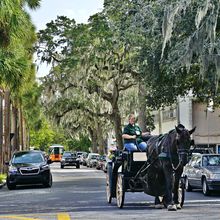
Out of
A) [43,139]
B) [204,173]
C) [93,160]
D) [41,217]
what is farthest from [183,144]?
[43,139]

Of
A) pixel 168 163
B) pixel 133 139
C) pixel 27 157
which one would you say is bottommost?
pixel 27 157

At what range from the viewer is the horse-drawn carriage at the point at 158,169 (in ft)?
45.1

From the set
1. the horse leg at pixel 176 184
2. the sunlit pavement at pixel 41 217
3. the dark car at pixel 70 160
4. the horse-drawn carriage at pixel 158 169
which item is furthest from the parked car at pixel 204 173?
the dark car at pixel 70 160

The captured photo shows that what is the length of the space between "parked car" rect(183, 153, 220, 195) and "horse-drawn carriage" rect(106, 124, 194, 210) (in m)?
6.31

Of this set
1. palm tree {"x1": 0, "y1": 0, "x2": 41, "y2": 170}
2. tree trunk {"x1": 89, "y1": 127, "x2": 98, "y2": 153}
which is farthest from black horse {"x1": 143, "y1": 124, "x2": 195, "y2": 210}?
tree trunk {"x1": 89, "y1": 127, "x2": 98, "y2": 153}

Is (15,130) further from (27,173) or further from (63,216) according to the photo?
(63,216)

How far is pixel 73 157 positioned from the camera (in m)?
63.3

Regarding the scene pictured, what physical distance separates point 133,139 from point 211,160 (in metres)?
8.84

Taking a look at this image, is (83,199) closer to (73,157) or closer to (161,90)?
(161,90)

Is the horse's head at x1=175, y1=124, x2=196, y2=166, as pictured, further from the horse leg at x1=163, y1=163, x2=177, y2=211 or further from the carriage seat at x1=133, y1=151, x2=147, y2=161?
the carriage seat at x1=133, y1=151, x2=147, y2=161

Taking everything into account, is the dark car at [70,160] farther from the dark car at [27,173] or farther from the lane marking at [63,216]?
the lane marking at [63,216]

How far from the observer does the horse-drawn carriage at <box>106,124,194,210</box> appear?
13.8 metres

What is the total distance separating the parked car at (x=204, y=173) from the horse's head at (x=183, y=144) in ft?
26.2

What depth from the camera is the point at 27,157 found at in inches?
1103
